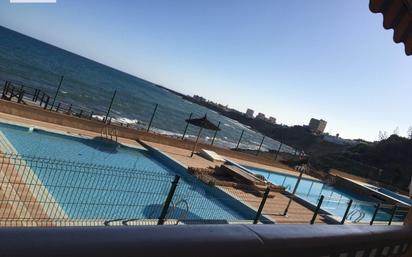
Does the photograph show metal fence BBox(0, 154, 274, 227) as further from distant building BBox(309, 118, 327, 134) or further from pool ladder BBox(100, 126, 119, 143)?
distant building BBox(309, 118, 327, 134)

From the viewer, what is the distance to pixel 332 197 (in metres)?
19.4

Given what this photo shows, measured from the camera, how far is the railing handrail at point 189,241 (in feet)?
2.39

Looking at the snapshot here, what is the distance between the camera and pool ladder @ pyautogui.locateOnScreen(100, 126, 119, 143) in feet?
63.3

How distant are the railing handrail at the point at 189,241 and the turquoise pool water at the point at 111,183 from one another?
6.74 m

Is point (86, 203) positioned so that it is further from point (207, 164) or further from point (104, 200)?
point (207, 164)

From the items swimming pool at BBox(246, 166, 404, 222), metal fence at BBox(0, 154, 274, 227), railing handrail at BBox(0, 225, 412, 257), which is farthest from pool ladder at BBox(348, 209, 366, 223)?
railing handrail at BBox(0, 225, 412, 257)

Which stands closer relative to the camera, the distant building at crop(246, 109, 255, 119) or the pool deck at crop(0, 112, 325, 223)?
the pool deck at crop(0, 112, 325, 223)

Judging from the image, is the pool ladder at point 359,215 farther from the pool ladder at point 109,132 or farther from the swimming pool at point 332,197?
the pool ladder at point 109,132

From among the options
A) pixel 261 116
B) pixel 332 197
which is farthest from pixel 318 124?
pixel 332 197

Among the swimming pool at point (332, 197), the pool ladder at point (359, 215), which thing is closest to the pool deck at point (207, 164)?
the swimming pool at point (332, 197)

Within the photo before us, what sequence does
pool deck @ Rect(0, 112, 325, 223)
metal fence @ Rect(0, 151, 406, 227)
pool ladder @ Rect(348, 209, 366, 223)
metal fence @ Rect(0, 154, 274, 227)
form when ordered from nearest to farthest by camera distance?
metal fence @ Rect(0, 154, 274, 227)
metal fence @ Rect(0, 151, 406, 227)
pool deck @ Rect(0, 112, 325, 223)
pool ladder @ Rect(348, 209, 366, 223)

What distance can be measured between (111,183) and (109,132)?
817 cm

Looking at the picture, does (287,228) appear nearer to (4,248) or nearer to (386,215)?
(4,248)

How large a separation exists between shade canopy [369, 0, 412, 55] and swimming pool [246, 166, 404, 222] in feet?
42.5
